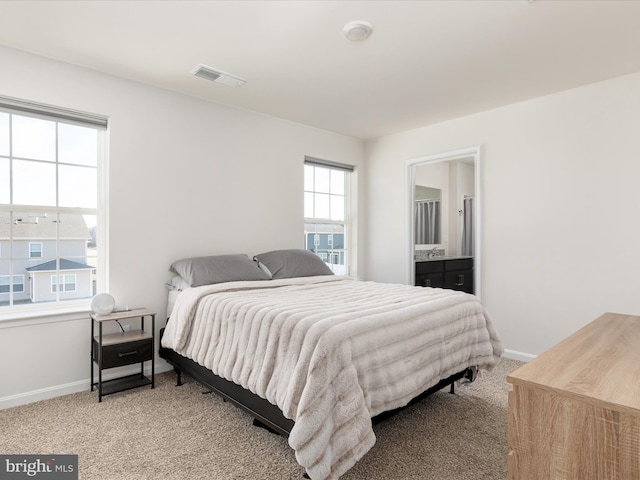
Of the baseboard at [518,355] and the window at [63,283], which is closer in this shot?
the window at [63,283]

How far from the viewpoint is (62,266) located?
9.41ft

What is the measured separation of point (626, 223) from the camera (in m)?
2.95

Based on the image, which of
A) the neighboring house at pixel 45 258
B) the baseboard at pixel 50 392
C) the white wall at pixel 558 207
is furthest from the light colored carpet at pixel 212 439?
the white wall at pixel 558 207

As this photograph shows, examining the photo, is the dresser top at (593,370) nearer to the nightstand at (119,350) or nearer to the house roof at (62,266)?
the nightstand at (119,350)

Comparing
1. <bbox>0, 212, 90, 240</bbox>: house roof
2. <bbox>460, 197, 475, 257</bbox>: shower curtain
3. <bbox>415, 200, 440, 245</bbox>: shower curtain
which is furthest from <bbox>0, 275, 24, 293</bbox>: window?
<bbox>460, 197, 475, 257</bbox>: shower curtain

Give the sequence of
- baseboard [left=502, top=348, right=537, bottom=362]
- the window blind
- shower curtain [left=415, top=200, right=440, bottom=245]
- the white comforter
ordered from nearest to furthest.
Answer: the white comforter → baseboard [left=502, top=348, right=537, bottom=362] → the window blind → shower curtain [left=415, top=200, right=440, bottom=245]

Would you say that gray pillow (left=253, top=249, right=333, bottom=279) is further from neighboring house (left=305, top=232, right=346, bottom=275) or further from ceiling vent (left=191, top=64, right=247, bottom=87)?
ceiling vent (left=191, top=64, right=247, bottom=87)

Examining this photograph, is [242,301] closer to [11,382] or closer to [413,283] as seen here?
[11,382]

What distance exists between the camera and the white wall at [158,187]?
2656mm

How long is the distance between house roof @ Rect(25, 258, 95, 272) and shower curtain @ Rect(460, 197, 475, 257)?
496 cm

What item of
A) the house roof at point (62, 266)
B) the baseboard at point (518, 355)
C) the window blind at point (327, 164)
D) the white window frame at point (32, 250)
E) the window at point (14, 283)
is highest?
the window blind at point (327, 164)

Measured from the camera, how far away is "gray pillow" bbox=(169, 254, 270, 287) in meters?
2.99

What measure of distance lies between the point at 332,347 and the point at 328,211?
3.25 m

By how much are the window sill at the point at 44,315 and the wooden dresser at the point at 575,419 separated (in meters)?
2.98
